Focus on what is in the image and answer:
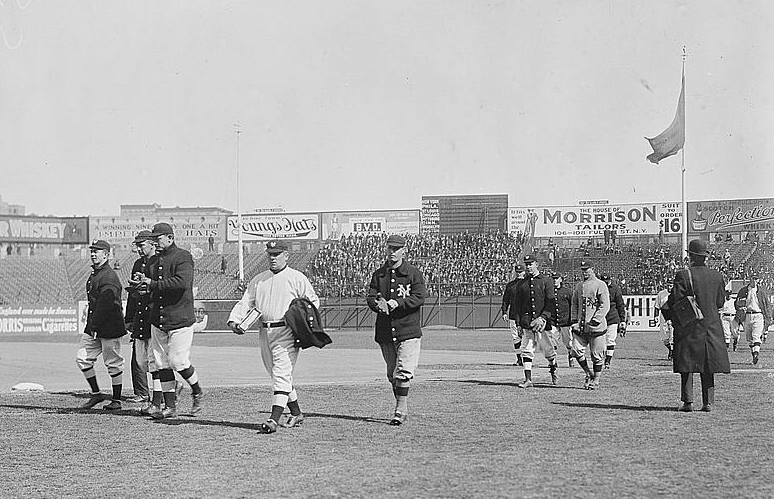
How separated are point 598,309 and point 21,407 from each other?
28.0 ft

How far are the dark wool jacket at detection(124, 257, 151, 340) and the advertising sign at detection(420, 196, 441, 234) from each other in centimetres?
5789

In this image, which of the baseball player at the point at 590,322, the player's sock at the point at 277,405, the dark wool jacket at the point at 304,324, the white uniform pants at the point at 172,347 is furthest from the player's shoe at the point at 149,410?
the baseball player at the point at 590,322

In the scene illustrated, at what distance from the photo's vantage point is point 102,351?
1260 centimetres

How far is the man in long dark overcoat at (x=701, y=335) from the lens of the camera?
11.5m

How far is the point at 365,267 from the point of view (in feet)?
167

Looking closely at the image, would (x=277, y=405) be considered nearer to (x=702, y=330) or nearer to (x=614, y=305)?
(x=702, y=330)

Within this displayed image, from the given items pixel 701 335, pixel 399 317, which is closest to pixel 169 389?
pixel 399 317

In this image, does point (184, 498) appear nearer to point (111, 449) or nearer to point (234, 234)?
point (111, 449)

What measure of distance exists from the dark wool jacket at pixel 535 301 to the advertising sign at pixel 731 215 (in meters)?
49.3

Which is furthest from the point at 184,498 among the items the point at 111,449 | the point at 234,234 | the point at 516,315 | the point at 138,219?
the point at 138,219

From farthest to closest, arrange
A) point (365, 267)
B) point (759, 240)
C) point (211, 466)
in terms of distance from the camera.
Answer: point (759, 240) → point (365, 267) → point (211, 466)

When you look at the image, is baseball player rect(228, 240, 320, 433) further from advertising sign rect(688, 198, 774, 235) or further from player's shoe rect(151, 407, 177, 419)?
advertising sign rect(688, 198, 774, 235)

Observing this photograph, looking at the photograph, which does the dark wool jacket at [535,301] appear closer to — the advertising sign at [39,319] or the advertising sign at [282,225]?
the advertising sign at [39,319]

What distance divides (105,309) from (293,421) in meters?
3.34
